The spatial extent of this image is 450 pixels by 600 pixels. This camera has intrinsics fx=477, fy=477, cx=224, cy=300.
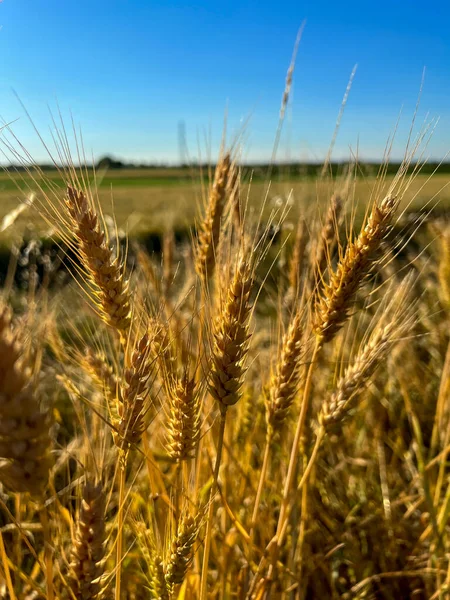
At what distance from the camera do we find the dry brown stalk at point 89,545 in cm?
79

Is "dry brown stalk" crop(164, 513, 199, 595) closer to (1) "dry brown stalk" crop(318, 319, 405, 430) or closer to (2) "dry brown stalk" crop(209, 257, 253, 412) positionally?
(2) "dry brown stalk" crop(209, 257, 253, 412)

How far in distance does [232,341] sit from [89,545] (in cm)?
42

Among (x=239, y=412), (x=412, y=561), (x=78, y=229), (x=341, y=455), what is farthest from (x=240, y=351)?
(x=341, y=455)

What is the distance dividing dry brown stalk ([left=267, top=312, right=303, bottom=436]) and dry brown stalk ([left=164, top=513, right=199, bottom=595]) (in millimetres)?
285

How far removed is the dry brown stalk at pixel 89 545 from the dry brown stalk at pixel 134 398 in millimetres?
96

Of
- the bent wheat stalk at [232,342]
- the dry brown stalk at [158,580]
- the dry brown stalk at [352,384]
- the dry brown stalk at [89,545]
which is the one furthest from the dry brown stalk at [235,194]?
the dry brown stalk at [158,580]

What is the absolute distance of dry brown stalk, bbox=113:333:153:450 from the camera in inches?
31.0

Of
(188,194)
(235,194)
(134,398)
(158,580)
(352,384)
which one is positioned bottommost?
(188,194)

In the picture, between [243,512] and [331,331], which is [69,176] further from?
[243,512]

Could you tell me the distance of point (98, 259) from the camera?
0.86 meters

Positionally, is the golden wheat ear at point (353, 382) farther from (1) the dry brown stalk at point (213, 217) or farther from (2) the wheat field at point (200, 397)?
(1) the dry brown stalk at point (213, 217)

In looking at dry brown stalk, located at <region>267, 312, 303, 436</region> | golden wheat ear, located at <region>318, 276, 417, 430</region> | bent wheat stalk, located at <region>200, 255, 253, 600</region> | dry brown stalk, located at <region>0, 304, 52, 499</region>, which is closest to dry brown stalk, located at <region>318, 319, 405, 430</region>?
golden wheat ear, located at <region>318, 276, 417, 430</region>

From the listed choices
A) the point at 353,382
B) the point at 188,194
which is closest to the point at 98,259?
the point at 353,382

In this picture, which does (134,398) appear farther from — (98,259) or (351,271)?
(351,271)
